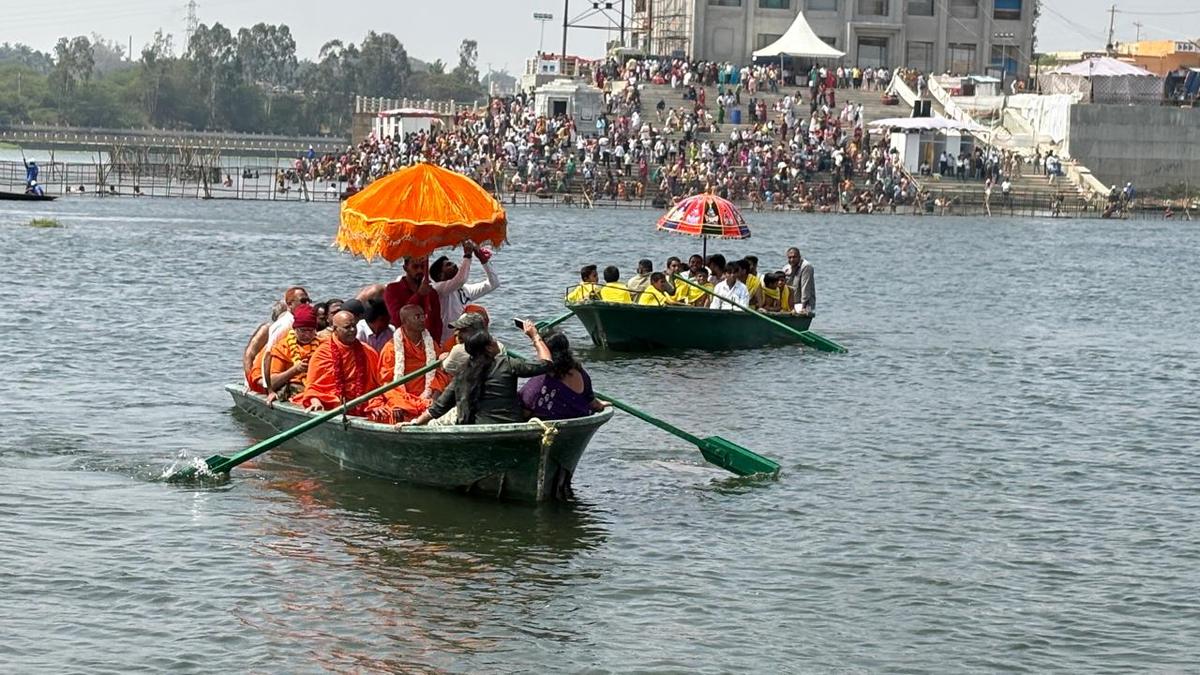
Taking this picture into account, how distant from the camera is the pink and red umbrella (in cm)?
3028

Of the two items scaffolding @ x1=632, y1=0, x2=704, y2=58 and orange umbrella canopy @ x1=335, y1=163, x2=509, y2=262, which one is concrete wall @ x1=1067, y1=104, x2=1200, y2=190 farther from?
orange umbrella canopy @ x1=335, y1=163, x2=509, y2=262

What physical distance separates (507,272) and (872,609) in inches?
1270

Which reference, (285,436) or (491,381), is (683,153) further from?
(491,381)

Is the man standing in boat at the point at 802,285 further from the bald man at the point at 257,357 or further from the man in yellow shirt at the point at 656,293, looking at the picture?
the bald man at the point at 257,357

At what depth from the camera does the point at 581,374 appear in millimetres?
16844

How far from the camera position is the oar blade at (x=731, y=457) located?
62.9ft

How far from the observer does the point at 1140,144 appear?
8438 centimetres

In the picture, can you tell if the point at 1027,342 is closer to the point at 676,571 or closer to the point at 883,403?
the point at 883,403

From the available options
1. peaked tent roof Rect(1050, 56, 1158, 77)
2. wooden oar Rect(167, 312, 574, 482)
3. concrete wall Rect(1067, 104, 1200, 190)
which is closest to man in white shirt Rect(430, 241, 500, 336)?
wooden oar Rect(167, 312, 574, 482)

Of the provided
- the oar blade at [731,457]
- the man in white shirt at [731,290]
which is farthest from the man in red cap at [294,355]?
the man in white shirt at [731,290]

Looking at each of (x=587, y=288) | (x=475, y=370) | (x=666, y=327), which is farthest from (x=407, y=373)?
(x=587, y=288)

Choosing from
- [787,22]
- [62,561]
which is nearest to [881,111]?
[787,22]

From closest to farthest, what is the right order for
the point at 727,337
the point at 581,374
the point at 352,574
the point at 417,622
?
the point at 417,622, the point at 352,574, the point at 581,374, the point at 727,337

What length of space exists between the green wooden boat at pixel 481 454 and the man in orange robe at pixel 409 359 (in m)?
0.47
